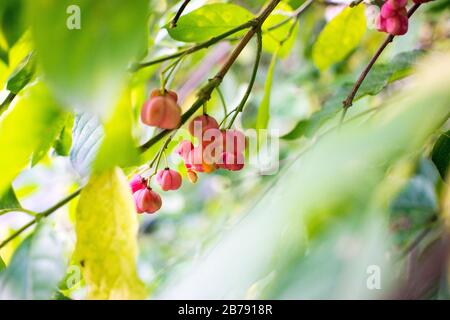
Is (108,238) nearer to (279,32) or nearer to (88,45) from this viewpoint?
(88,45)

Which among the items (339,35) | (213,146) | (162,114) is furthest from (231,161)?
(339,35)

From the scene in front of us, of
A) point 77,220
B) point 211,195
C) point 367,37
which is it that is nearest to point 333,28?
point 77,220

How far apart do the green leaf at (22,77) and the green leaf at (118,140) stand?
224 mm

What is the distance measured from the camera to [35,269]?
52cm

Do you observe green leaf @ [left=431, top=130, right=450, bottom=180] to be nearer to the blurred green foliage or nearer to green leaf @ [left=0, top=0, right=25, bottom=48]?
the blurred green foliage

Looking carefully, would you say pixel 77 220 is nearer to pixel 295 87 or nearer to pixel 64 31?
pixel 64 31

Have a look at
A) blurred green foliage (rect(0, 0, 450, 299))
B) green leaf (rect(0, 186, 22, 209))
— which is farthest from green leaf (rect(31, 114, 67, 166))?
green leaf (rect(0, 186, 22, 209))

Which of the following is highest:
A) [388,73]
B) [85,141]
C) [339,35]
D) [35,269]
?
[339,35]

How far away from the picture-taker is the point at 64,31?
0.29 metres

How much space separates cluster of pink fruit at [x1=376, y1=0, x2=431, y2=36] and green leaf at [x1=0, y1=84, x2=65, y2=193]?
0.37m

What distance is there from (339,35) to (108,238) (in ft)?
Answer: 1.97

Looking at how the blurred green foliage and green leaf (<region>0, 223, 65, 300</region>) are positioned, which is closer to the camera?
the blurred green foliage

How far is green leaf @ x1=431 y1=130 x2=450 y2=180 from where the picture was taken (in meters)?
0.58
